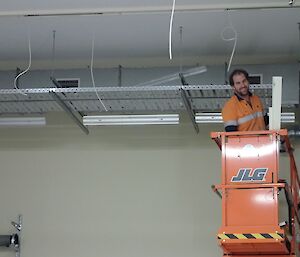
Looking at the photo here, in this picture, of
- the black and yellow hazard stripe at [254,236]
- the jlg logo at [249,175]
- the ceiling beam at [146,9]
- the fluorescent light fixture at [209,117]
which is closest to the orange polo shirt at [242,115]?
the jlg logo at [249,175]

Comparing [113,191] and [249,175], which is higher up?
[113,191]

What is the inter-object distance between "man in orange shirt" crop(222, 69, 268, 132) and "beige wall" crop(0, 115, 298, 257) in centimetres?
280

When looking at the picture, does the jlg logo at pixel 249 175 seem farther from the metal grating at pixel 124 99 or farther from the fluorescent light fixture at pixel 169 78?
the fluorescent light fixture at pixel 169 78

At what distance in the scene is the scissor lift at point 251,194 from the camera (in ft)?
19.1

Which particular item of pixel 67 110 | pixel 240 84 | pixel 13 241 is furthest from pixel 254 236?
pixel 13 241

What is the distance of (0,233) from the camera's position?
9.58m

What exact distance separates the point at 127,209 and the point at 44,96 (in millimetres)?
2265

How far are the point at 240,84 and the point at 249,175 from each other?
114 cm

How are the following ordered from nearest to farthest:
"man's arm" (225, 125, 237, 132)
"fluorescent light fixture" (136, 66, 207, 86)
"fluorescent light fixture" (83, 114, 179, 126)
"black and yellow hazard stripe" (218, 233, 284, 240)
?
"black and yellow hazard stripe" (218, 233, 284, 240) → "man's arm" (225, 125, 237, 132) → "fluorescent light fixture" (83, 114, 179, 126) → "fluorescent light fixture" (136, 66, 207, 86)

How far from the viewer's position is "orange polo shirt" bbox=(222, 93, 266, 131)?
6477mm

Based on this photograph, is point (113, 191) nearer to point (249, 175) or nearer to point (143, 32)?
point (143, 32)

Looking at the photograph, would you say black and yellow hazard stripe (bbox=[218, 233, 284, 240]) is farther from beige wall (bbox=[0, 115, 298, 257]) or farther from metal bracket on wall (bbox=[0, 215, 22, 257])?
metal bracket on wall (bbox=[0, 215, 22, 257])

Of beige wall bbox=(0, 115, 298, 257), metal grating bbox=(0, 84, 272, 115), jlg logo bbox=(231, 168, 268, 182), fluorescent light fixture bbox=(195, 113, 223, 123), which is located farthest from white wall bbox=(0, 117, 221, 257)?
jlg logo bbox=(231, 168, 268, 182)

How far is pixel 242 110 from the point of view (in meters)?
6.55
